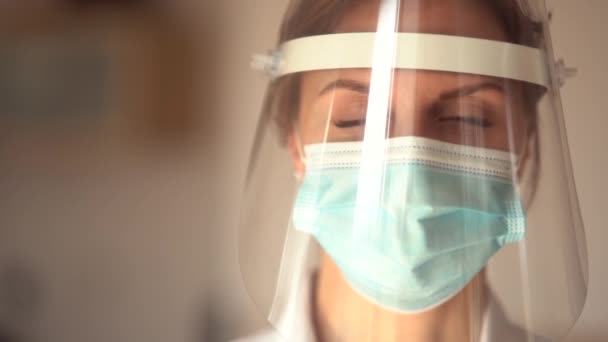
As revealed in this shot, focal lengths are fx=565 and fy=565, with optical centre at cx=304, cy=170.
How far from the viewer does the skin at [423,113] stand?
0.68 meters

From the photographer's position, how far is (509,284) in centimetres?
76

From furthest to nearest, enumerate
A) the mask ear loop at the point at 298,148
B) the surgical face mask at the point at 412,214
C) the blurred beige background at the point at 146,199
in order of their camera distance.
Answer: the blurred beige background at the point at 146,199 < the mask ear loop at the point at 298,148 < the surgical face mask at the point at 412,214

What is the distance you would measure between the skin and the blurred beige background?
0.60 metres

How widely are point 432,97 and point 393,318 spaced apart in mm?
279

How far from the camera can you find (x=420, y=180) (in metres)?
0.66

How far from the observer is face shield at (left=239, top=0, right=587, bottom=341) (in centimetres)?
67

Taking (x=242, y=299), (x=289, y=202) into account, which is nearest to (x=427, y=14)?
(x=289, y=202)

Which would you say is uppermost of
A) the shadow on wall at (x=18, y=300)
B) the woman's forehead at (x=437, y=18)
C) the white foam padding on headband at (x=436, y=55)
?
the woman's forehead at (x=437, y=18)

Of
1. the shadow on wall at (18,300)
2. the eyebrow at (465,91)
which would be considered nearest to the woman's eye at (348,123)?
the eyebrow at (465,91)

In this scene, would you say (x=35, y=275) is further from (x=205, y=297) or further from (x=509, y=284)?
(x=509, y=284)

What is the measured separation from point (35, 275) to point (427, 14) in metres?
1.14

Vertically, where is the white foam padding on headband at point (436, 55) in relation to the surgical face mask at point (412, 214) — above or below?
above

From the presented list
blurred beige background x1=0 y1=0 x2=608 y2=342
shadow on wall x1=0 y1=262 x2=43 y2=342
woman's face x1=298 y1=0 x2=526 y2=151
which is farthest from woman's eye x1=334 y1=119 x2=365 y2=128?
shadow on wall x1=0 y1=262 x2=43 y2=342

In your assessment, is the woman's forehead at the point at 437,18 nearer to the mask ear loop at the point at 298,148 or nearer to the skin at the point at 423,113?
the skin at the point at 423,113
